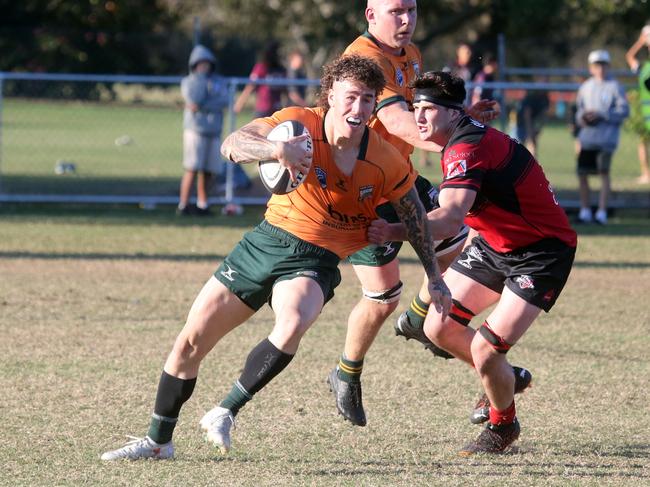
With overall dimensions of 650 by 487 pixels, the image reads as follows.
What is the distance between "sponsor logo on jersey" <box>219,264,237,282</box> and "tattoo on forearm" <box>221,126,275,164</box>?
0.53 metres

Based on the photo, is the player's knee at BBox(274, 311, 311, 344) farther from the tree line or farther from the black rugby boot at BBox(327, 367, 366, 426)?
the tree line

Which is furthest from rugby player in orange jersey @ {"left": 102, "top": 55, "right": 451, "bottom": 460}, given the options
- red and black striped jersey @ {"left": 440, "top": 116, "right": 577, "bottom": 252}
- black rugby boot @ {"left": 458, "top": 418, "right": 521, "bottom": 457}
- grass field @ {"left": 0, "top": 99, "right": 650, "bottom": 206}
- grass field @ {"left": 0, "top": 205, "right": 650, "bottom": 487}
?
grass field @ {"left": 0, "top": 99, "right": 650, "bottom": 206}

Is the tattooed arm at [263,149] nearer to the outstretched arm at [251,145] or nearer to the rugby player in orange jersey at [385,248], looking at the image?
the outstretched arm at [251,145]

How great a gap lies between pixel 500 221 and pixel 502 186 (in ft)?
0.74

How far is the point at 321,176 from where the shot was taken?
5285mm

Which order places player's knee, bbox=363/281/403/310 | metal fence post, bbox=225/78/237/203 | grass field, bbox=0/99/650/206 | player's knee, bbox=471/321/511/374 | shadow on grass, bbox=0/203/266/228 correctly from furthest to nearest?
grass field, bbox=0/99/650/206 < metal fence post, bbox=225/78/237/203 < shadow on grass, bbox=0/203/266/228 < player's knee, bbox=363/281/403/310 < player's knee, bbox=471/321/511/374

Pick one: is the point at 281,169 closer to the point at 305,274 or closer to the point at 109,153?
the point at 305,274

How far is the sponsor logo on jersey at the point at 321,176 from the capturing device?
527 centimetres

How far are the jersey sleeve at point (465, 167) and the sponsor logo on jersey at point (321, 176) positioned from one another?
0.64 metres

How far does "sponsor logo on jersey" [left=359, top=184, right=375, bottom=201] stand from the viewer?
5.33 metres

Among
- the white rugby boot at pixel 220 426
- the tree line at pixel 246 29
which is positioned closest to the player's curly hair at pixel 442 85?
the white rugby boot at pixel 220 426

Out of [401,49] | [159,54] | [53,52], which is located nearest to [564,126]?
[159,54]

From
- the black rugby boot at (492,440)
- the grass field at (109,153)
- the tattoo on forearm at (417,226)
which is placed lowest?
the grass field at (109,153)

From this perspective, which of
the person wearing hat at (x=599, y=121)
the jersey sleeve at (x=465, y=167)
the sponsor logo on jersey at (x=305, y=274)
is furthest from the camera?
the person wearing hat at (x=599, y=121)
